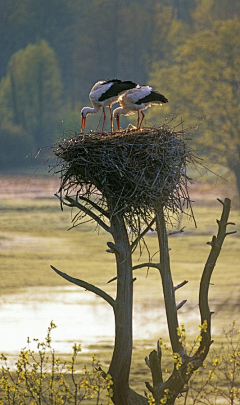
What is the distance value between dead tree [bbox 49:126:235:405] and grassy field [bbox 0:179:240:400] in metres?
4.54

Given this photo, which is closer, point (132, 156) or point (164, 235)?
point (132, 156)

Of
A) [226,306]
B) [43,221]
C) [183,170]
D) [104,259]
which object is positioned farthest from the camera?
[43,221]

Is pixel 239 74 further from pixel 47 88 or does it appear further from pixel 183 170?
pixel 183 170

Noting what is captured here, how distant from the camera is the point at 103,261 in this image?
2619cm

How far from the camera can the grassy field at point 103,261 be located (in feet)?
61.9

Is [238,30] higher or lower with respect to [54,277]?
higher

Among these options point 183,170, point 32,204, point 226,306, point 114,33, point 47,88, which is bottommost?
point 226,306

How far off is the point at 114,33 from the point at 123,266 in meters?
64.0

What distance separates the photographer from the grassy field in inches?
742

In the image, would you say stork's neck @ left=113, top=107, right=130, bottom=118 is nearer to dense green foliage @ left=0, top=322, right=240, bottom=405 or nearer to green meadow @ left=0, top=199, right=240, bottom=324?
dense green foliage @ left=0, top=322, right=240, bottom=405

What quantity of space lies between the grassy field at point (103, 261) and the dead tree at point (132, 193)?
454 cm

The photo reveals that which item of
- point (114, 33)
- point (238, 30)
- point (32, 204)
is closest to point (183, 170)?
point (238, 30)

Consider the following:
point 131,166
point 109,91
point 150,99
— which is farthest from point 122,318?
point 150,99

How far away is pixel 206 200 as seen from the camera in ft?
146
